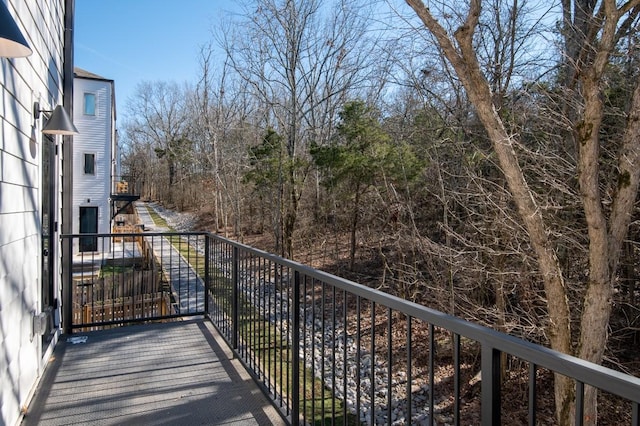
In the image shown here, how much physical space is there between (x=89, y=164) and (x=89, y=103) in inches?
86.9

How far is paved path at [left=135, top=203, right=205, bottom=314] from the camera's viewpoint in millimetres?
5338

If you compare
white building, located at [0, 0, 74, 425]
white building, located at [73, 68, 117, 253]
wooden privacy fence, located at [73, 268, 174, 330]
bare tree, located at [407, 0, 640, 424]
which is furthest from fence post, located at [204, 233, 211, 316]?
white building, located at [73, 68, 117, 253]

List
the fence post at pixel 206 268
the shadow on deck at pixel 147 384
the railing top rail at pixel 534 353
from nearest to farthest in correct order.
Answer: the railing top rail at pixel 534 353
the shadow on deck at pixel 147 384
the fence post at pixel 206 268

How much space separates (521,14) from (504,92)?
121 cm

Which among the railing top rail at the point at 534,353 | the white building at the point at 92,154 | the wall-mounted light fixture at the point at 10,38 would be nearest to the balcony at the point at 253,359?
the railing top rail at the point at 534,353

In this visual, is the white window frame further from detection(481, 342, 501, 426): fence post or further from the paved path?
detection(481, 342, 501, 426): fence post

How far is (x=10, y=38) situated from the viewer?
1.59 meters

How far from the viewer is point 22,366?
7.93ft

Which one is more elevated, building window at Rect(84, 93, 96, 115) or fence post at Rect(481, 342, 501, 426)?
building window at Rect(84, 93, 96, 115)

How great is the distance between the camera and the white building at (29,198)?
2.09m

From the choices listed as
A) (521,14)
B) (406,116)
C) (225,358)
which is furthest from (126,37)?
(225,358)

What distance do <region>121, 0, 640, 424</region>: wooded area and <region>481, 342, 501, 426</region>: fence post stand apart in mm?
3708

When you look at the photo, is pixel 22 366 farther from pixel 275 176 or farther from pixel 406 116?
pixel 275 176

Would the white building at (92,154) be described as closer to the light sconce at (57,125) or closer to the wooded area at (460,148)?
the wooded area at (460,148)
